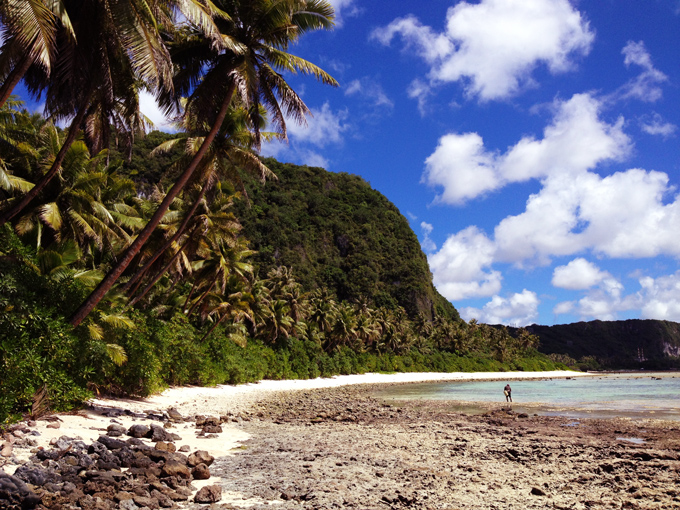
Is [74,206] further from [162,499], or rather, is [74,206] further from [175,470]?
[162,499]

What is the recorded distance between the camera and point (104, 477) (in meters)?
6.52

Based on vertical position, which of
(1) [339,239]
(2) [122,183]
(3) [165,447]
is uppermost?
(1) [339,239]

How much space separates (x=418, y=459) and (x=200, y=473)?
14.4 feet

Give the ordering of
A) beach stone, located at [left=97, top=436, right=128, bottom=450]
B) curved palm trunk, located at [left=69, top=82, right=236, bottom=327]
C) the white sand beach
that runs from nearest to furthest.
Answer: beach stone, located at [left=97, top=436, right=128, bottom=450] → the white sand beach → curved palm trunk, located at [left=69, top=82, right=236, bottom=327]

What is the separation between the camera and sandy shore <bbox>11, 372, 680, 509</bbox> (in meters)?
6.62

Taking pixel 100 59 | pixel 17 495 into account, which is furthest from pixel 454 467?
pixel 100 59

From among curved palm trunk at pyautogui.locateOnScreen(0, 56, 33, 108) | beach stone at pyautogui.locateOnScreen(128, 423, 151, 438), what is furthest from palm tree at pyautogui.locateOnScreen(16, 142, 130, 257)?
beach stone at pyautogui.locateOnScreen(128, 423, 151, 438)

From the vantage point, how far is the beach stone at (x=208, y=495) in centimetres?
621

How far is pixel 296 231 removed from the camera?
12800 centimetres

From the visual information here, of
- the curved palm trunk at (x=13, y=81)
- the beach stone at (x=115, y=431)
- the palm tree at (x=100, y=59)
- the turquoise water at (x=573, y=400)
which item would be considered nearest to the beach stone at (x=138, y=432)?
the beach stone at (x=115, y=431)

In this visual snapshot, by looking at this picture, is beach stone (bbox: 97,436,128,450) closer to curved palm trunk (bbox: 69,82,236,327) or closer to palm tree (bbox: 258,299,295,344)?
curved palm trunk (bbox: 69,82,236,327)

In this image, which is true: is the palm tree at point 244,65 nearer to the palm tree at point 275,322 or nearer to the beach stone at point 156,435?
the beach stone at point 156,435

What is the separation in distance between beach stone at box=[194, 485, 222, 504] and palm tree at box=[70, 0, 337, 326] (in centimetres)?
767

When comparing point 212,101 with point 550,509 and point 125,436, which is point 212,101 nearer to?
point 125,436
